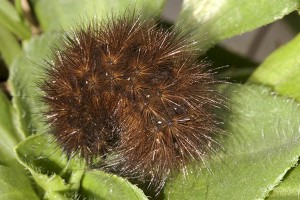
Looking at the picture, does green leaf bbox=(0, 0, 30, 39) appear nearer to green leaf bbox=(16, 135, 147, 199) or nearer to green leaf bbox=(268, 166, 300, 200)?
green leaf bbox=(16, 135, 147, 199)

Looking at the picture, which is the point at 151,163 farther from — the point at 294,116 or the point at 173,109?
the point at 294,116

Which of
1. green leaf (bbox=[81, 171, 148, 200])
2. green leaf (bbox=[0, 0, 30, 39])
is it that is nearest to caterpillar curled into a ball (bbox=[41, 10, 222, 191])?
green leaf (bbox=[81, 171, 148, 200])

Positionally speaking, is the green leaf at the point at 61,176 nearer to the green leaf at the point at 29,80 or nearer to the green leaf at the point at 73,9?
the green leaf at the point at 29,80

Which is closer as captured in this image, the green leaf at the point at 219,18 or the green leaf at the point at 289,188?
the green leaf at the point at 289,188

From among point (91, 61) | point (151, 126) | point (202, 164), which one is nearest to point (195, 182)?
point (202, 164)

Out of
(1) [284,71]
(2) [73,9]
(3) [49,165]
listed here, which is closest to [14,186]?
(3) [49,165]

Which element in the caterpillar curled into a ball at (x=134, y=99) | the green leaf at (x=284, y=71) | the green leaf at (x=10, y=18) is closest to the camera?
the caterpillar curled into a ball at (x=134, y=99)

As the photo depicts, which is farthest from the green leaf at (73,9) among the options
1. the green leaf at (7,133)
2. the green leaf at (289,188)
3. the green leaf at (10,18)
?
the green leaf at (289,188)
